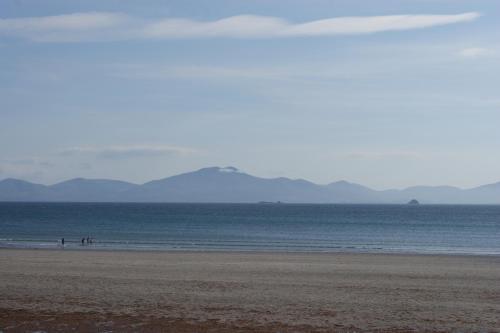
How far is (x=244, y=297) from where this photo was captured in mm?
21219

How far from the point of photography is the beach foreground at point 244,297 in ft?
55.9

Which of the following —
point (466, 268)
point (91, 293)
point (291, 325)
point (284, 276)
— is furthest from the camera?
point (466, 268)

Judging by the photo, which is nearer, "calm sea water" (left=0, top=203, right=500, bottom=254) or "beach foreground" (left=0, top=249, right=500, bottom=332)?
"beach foreground" (left=0, top=249, right=500, bottom=332)

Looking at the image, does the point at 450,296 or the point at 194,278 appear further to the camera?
the point at 194,278

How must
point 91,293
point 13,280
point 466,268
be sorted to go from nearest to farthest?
point 91,293
point 13,280
point 466,268

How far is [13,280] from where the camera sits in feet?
81.0

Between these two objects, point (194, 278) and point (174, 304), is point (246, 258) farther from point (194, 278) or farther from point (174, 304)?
point (174, 304)

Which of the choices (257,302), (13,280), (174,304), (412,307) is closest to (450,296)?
(412,307)

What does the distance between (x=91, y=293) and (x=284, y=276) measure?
8.55 meters

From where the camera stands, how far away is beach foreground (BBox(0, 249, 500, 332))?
17047 millimetres

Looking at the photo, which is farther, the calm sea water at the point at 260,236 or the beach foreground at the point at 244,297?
the calm sea water at the point at 260,236

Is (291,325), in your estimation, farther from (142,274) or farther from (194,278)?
(142,274)

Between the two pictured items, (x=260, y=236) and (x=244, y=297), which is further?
(x=260, y=236)

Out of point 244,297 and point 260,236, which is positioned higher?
point 260,236
